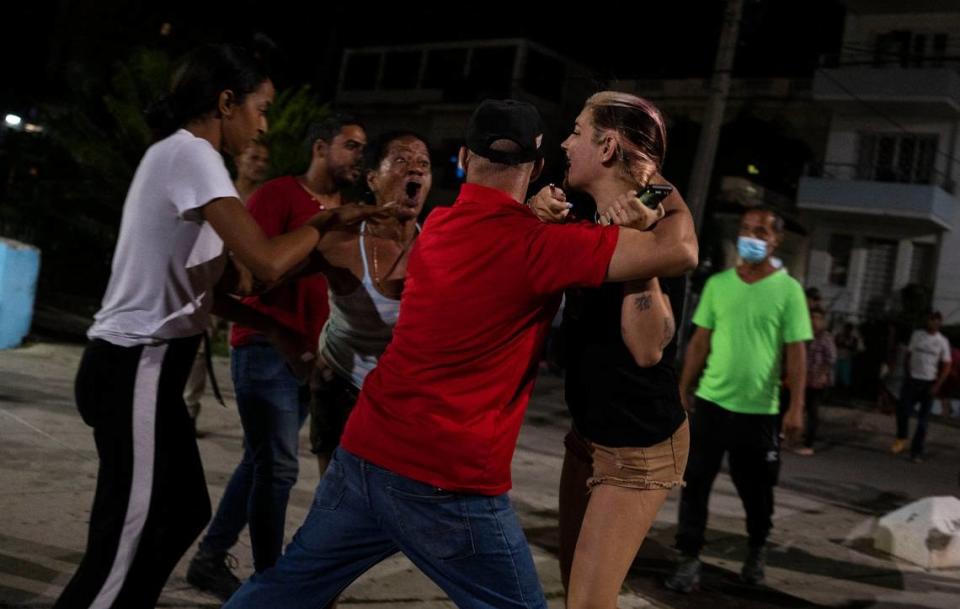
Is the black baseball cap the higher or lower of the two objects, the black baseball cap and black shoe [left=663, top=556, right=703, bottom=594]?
the higher

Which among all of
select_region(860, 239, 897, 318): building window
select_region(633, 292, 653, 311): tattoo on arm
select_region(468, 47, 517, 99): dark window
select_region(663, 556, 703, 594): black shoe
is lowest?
select_region(663, 556, 703, 594): black shoe

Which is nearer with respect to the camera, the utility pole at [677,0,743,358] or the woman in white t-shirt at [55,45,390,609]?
the woman in white t-shirt at [55,45,390,609]

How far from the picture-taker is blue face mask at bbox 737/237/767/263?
5.52m

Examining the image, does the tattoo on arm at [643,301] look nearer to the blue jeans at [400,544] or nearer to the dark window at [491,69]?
the blue jeans at [400,544]

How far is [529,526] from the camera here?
21.3ft

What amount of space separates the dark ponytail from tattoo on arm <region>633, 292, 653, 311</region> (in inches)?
50.8

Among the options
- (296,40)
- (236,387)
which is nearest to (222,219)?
(236,387)

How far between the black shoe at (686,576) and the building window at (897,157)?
2286cm

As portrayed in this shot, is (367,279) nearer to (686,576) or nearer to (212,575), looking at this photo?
(212,575)

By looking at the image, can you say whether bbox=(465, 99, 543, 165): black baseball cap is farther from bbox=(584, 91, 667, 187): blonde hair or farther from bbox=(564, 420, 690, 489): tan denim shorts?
bbox=(564, 420, 690, 489): tan denim shorts

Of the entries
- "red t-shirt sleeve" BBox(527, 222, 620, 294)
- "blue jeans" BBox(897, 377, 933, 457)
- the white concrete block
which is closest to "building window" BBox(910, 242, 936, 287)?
"blue jeans" BBox(897, 377, 933, 457)

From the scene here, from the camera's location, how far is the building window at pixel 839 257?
89.1ft

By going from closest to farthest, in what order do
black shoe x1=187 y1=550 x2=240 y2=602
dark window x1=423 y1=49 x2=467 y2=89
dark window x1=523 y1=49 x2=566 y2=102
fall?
black shoe x1=187 y1=550 x2=240 y2=602
dark window x1=523 y1=49 x2=566 y2=102
dark window x1=423 y1=49 x2=467 y2=89

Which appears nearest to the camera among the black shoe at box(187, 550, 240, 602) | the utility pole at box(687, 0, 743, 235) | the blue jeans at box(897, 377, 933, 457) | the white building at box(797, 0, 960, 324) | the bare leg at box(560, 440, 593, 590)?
the bare leg at box(560, 440, 593, 590)
